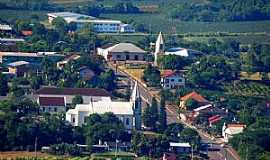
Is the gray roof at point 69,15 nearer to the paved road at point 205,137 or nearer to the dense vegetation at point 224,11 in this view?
the dense vegetation at point 224,11

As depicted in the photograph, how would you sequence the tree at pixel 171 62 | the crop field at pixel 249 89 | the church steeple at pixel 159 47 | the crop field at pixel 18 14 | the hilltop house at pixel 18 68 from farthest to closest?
the crop field at pixel 18 14, the church steeple at pixel 159 47, the tree at pixel 171 62, the hilltop house at pixel 18 68, the crop field at pixel 249 89

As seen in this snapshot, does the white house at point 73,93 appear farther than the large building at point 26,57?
No

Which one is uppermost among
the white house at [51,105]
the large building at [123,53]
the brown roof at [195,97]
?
the white house at [51,105]

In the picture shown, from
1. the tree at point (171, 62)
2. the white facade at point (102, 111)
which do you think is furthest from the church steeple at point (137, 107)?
the tree at point (171, 62)

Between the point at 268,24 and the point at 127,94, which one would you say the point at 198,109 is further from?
the point at 268,24

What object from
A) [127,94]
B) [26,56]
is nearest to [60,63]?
[26,56]

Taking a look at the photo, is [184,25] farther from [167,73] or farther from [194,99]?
[194,99]

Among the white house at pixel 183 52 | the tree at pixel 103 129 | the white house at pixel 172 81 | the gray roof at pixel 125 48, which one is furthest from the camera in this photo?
the white house at pixel 183 52
